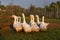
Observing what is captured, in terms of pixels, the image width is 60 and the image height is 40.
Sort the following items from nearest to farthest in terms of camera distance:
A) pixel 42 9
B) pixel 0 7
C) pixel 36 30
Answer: pixel 36 30, pixel 42 9, pixel 0 7

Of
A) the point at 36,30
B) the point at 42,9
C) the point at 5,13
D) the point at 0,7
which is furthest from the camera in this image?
the point at 0,7

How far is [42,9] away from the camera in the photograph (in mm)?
22172

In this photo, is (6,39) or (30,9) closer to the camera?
(6,39)

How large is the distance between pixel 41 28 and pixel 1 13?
10701 millimetres

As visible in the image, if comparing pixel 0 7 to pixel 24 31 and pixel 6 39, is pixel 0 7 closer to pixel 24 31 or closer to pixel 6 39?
pixel 24 31

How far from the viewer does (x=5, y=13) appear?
68.3ft

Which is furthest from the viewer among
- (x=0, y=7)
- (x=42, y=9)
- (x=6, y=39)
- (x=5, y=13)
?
(x=0, y=7)

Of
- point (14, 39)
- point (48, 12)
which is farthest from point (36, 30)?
point (48, 12)

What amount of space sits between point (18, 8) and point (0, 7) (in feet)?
9.83

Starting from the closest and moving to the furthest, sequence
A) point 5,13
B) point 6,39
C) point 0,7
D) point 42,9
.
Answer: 1. point 6,39
2. point 5,13
3. point 42,9
4. point 0,7

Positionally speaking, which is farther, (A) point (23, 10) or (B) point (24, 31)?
(A) point (23, 10)

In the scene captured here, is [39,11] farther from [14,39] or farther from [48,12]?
[14,39]

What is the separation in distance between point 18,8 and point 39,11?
97.7 inches

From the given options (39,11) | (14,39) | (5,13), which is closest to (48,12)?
(39,11)
